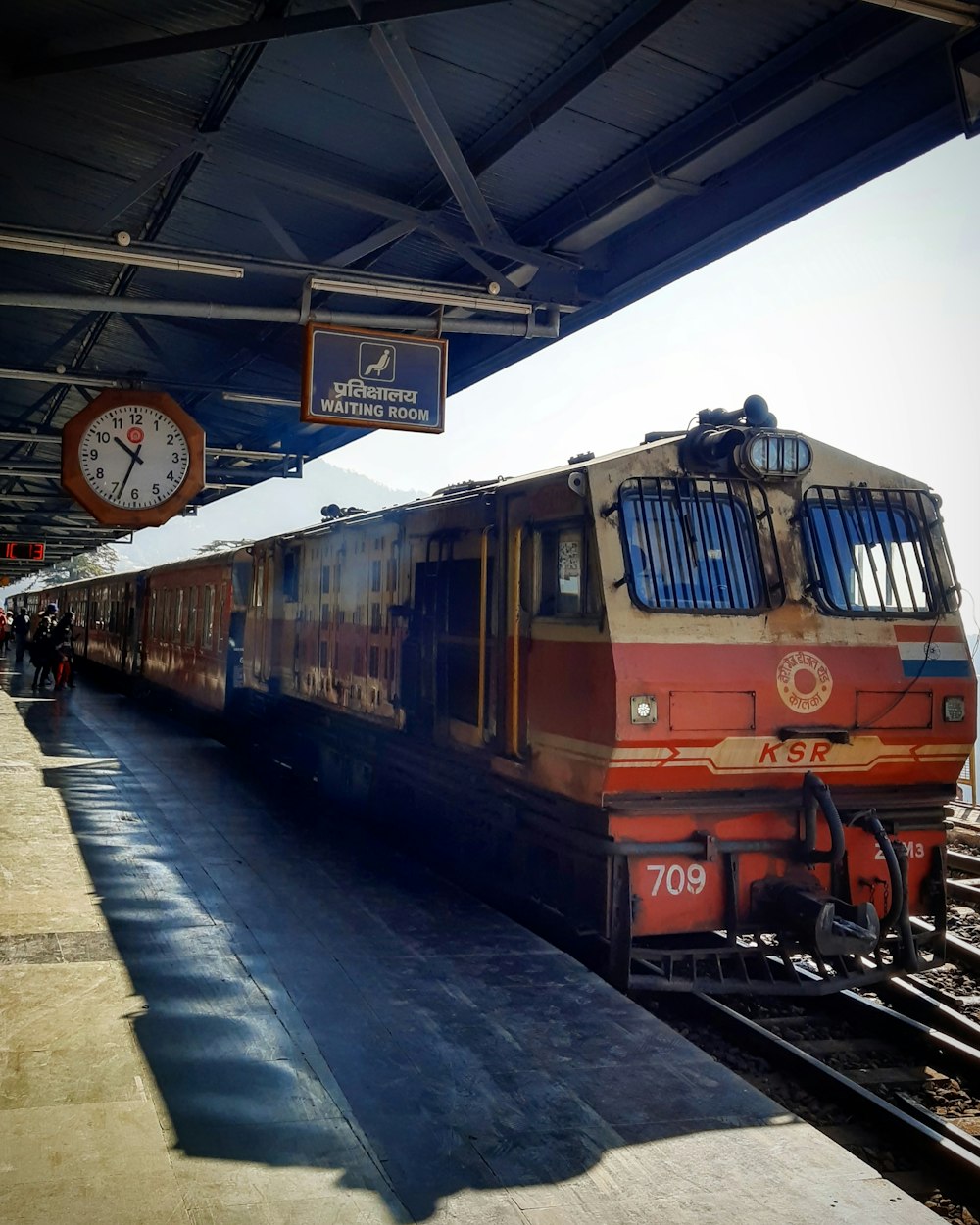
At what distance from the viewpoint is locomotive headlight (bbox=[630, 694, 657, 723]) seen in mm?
5711

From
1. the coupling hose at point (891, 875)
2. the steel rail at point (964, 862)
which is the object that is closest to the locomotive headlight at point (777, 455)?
the coupling hose at point (891, 875)

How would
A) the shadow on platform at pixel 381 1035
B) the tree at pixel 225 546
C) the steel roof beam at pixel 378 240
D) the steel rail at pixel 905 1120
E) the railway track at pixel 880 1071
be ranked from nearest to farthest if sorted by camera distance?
the shadow on platform at pixel 381 1035, the steel rail at pixel 905 1120, the railway track at pixel 880 1071, the steel roof beam at pixel 378 240, the tree at pixel 225 546

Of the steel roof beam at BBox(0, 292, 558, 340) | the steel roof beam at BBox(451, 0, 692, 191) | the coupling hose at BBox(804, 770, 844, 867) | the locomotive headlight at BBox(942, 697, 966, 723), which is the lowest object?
the coupling hose at BBox(804, 770, 844, 867)

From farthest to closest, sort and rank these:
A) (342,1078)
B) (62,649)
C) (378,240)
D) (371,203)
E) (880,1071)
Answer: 1. (62,649)
2. (378,240)
3. (371,203)
4. (880,1071)
5. (342,1078)

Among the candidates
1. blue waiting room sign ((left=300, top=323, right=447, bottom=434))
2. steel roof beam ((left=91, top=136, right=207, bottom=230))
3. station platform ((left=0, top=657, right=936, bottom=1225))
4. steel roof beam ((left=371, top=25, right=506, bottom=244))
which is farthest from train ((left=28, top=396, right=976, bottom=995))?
steel roof beam ((left=91, top=136, right=207, bottom=230))

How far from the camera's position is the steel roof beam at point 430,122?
220 inches

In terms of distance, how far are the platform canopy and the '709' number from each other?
4.16 metres

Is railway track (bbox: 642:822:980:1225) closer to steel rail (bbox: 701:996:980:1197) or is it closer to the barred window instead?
steel rail (bbox: 701:996:980:1197)

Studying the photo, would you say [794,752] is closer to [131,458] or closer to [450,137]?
[450,137]

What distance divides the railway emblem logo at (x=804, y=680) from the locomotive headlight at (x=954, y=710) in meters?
0.85

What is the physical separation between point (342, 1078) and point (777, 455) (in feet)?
14.1

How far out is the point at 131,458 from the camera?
9023mm

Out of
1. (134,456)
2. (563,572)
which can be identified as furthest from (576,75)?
(134,456)

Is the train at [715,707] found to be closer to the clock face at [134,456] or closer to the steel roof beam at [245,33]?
the steel roof beam at [245,33]
